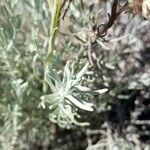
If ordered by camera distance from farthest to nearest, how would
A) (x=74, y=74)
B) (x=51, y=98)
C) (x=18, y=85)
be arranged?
(x=18, y=85) < (x=74, y=74) < (x=51, y=98)

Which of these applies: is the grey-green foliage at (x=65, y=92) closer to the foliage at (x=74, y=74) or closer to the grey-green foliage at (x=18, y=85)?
the foliage at (x=74, y=74)

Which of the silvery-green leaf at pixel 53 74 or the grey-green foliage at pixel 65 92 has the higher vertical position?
the silvery-green leaf at pixel 53 74

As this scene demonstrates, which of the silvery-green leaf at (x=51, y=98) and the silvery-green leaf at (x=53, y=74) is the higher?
the silvery-green leaf at (x=53, y=74)

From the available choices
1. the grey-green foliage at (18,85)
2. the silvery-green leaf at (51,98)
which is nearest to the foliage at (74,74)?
the grey-green foliage at (18,85)

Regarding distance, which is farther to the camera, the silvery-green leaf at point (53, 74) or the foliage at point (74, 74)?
the foliage at point (74, 74)

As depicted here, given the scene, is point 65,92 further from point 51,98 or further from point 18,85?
point 18,85

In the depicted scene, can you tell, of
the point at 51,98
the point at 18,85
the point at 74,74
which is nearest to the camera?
the point at 51,98

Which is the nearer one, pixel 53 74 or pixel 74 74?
pixel 53 74

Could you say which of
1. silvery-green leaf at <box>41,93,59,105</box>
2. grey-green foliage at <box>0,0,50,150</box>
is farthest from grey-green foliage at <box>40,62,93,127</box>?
grey-green foliage at <box>0,0,50,150</box>

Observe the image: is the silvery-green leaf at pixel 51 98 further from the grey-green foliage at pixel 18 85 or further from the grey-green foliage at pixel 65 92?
the grey-green foliage at pixel 18 85

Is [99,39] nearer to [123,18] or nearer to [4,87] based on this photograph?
[4,87]

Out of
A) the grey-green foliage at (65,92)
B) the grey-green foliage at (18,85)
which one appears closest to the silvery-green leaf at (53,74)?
the grey-green foliage at (65,92)

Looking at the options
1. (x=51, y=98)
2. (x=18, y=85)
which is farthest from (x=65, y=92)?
(x=18, y=85)
